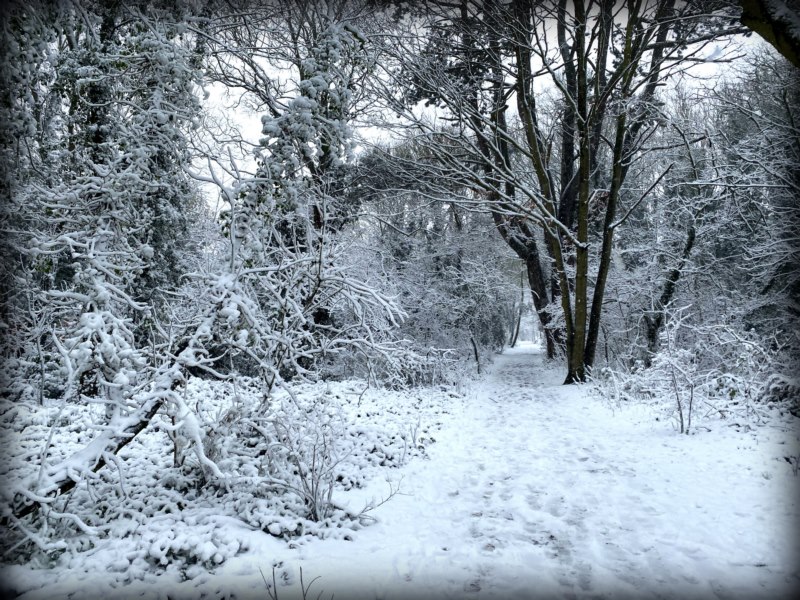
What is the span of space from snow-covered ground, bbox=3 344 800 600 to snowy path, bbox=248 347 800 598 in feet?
0.04

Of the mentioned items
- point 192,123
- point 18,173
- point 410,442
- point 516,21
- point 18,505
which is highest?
point 516,21

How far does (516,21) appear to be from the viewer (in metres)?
9.79

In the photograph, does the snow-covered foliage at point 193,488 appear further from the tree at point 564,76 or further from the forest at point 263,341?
the tree at point 564,76

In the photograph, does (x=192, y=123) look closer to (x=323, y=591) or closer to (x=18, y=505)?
(x=18, y=505)

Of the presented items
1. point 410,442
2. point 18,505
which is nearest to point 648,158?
point 410,442

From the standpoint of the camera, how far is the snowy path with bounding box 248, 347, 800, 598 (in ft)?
9.06

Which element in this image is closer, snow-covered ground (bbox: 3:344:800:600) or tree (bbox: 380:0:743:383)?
snow-covered ground (bbox: 3:344:800:600)

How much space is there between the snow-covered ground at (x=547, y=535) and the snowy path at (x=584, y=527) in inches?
0.5

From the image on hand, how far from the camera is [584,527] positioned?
11.5 ft

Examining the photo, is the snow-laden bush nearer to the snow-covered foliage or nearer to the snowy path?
the snowy path

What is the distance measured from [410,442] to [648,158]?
16636 mm

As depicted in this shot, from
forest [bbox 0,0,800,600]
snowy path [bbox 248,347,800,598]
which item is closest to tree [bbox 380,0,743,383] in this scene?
forest [bbox 0,0,800,600]

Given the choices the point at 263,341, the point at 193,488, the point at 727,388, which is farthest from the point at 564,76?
the point at 193,488

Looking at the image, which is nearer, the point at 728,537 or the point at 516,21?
the point at 728,537
